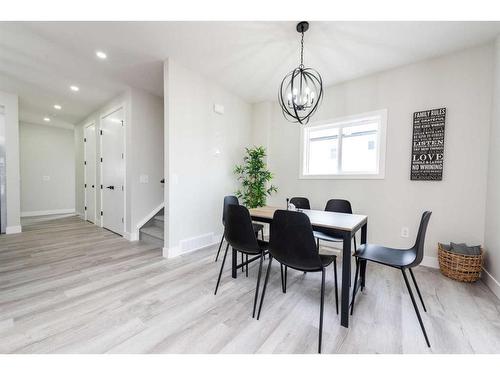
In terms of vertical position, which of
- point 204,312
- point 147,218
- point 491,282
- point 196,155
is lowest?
point 204,312

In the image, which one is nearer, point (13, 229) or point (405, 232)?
point (405, 232)

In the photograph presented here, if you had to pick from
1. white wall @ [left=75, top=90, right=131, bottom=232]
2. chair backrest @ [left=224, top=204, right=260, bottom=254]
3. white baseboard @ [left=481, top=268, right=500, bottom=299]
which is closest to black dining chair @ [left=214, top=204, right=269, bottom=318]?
chair backrest @ [left=224, top=204, right=260, bottom=254]

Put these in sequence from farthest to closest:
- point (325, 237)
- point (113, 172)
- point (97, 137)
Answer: point (97, 137) < point (113, 172) < point (325, 237)

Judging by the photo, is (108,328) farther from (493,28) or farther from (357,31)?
(493,28)

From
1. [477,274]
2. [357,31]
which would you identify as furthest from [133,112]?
[477,274]

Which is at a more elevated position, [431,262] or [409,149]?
[409,149]

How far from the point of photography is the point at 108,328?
147 centimetres

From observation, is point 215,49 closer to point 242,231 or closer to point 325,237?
point 242,231

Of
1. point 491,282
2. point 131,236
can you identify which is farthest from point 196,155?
point 491,282

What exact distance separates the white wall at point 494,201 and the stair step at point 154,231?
13.3ft

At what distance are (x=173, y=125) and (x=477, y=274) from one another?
3909 millimetres

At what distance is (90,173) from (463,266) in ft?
22.6

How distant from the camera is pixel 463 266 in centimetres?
215

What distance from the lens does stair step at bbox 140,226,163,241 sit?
11.0ft
